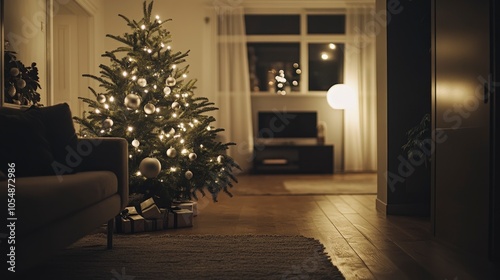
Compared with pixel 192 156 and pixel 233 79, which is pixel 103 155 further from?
pixel 233 79

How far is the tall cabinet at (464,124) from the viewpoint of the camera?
2219 mm

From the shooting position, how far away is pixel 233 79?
7.51 m

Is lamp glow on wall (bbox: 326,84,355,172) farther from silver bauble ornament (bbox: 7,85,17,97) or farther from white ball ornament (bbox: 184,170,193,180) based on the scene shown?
silver bauble ornament (bbox: 7,85,17,97)

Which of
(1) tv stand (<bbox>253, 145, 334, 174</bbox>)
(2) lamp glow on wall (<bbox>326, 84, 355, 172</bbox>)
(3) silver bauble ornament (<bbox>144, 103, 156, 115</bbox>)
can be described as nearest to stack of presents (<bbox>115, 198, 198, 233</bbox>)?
(3) silver bauble ornament (<bbox>144, 103, 156, 115</bbox>)

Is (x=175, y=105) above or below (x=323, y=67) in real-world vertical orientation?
below

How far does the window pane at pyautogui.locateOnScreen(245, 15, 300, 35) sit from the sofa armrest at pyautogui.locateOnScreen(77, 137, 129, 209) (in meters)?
5.59

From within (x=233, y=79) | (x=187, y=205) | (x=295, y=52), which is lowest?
(x=187, y=205)

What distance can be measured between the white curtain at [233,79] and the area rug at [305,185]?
811mm

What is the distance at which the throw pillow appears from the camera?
240 centimetres

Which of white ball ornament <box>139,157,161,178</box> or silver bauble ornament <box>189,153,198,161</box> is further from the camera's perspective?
silver bauble ornament <box>189,153,198,161</box>

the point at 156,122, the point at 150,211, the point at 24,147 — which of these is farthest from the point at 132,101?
the point at 24,147

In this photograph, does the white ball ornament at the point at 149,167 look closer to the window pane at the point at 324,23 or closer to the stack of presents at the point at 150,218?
the stack of presents at the point at 150,218

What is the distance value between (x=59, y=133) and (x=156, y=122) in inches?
40.0

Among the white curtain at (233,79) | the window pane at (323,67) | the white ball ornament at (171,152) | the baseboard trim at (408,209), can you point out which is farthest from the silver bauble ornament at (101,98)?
the window pane at (323,67)
